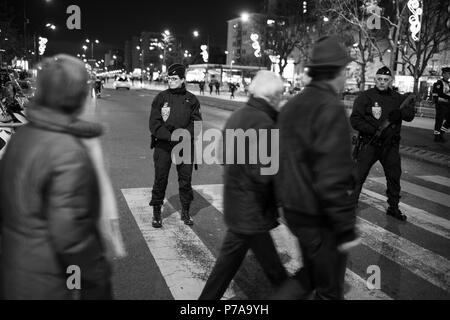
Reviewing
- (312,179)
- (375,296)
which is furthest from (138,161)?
(312,179)

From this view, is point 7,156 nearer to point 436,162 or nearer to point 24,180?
point 24,180

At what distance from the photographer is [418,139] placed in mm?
14547

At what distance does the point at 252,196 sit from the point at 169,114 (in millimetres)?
2693

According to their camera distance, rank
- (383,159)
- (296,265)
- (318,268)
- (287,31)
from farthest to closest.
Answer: (287,31) → (383,159) → (296,265) → (318,268)

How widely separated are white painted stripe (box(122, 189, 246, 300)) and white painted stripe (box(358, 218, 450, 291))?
1.91m

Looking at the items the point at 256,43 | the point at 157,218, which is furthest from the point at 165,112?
the point at 256,43

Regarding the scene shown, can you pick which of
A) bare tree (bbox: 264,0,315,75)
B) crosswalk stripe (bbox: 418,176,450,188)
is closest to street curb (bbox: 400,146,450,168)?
crosswalk stripe (bbox: 418,176,450,188)

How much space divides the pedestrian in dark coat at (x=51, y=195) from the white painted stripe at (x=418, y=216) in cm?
500

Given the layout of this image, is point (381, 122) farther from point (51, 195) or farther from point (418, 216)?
point (51, 195)

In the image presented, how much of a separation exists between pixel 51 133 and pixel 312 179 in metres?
1.43

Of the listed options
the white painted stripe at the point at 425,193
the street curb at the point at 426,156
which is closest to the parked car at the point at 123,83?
the street curb at the point at 426,156

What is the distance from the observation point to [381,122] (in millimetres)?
5898

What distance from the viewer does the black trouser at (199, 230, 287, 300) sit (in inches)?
124

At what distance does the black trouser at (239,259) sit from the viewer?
3162 mm
